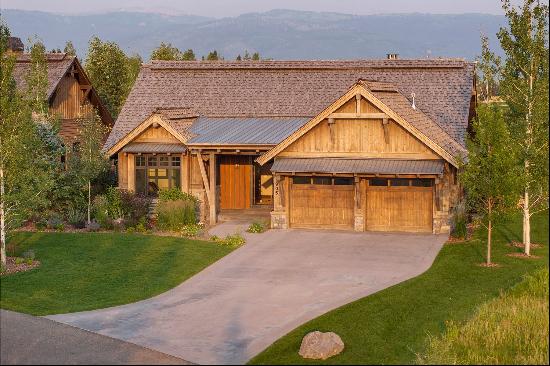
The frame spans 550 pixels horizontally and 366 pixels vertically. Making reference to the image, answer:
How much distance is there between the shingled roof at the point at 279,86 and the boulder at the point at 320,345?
18806mm

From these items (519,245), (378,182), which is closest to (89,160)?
(378,182)

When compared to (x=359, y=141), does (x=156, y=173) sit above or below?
below

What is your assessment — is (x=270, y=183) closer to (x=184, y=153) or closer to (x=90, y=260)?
(x=184, y=153)

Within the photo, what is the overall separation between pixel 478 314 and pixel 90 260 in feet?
40.3

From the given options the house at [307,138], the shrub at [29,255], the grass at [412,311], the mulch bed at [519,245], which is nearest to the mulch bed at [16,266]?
the shrub at [29,255]

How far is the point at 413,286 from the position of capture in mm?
21719

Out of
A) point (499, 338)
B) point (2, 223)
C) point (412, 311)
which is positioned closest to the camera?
point (499, 338)

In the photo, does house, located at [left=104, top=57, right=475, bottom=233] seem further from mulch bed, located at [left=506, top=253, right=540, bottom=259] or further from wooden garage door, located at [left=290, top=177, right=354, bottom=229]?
mulch bed, located at [left=506, top=253, right=540, bottom=259]

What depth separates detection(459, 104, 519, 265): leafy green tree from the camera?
79.6 feet

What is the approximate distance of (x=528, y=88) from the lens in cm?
2684

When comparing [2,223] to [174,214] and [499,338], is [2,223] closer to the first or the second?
[174,214]

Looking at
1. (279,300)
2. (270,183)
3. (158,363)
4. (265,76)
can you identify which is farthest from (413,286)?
(265,76)

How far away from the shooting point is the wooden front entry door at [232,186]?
36.6m

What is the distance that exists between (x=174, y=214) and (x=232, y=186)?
6.17 meters
